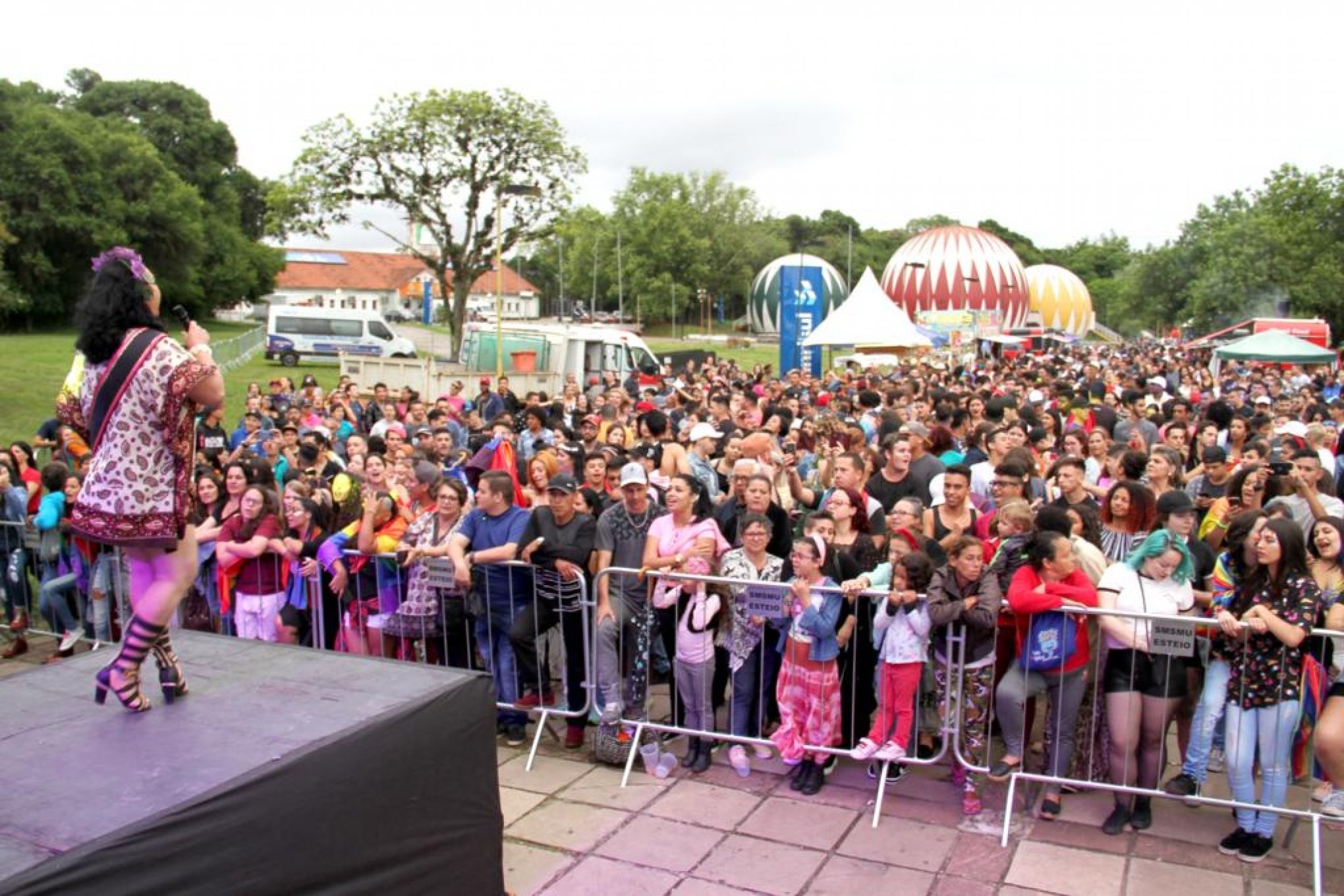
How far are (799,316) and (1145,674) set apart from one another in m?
21.9

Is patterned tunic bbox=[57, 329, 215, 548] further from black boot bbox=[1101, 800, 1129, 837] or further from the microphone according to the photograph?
black boot bbox=[1101, 800, 1129, 837]

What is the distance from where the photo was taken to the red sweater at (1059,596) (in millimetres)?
4992

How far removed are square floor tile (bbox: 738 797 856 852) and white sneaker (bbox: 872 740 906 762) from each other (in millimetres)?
319

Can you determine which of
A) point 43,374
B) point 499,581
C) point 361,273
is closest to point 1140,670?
point 499,581

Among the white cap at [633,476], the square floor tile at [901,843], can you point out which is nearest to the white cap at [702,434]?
the white cap at [633,476]

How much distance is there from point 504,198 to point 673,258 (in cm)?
3232

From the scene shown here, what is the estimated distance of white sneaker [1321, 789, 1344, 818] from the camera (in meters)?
4.55

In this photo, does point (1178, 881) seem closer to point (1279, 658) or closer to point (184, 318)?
point (1279, 658)

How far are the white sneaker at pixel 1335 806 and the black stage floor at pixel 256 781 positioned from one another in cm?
362

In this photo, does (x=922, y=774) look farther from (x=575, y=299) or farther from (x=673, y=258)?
(x=575, y=299)

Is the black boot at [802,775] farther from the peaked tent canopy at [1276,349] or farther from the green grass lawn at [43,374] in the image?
the peaked tent canopy at [1276,349]

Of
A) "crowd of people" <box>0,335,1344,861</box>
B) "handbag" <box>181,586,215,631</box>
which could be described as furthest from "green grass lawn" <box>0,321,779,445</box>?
"crowd of people" <box>0,335,1344,861</box>

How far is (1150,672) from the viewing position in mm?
4918

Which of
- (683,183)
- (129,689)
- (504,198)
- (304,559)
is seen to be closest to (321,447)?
(304,559)
